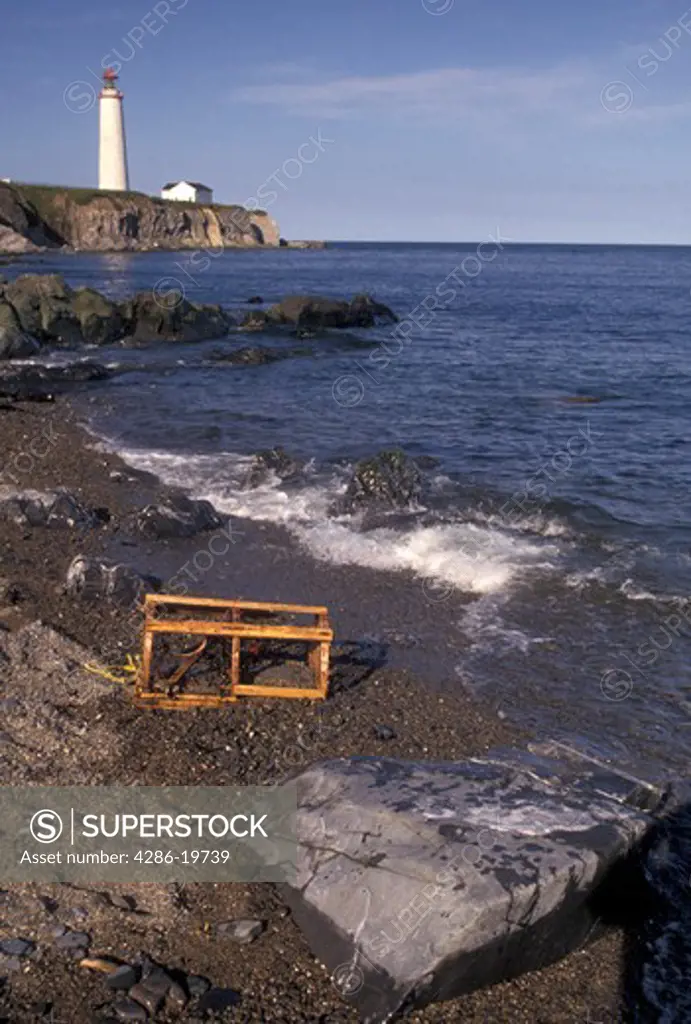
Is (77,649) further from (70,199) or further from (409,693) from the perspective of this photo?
(70,199)

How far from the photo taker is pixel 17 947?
6945mm

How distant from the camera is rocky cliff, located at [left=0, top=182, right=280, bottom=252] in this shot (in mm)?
117188

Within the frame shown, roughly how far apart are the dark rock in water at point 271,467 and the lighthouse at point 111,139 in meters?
135

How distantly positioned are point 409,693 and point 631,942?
4.32 m

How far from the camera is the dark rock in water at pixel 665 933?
7117mm

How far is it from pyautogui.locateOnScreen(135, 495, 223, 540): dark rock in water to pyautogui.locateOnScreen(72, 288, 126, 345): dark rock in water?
2823 cm

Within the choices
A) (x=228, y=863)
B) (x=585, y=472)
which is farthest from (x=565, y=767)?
(x=585, y=472)

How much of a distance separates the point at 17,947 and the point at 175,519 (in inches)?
419

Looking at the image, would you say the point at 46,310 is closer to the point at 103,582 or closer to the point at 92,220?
the point at 103,582

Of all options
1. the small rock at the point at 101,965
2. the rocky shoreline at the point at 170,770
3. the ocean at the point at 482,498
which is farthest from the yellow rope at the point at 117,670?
the small rock at the point at 101,965

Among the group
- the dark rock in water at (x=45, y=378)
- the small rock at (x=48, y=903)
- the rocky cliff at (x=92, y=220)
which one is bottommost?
the small rock at (x=48, y=903)

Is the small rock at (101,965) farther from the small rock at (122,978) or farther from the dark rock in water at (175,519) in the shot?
the dark rock in water at (175,519)

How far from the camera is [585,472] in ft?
75.4

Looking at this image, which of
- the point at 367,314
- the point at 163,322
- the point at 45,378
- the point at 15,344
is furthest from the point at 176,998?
the point at 367,314
